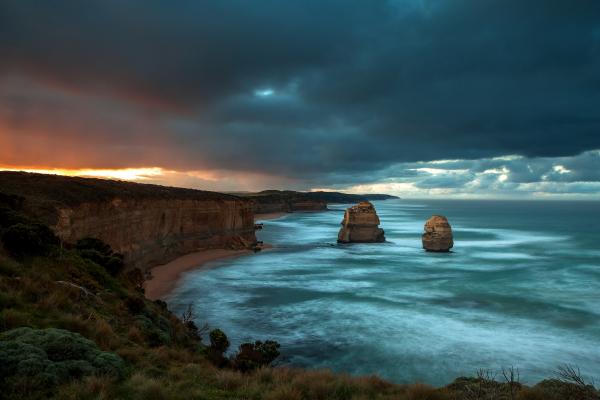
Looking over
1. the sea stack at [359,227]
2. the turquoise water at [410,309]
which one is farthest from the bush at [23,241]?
the sea stack at [359,227]

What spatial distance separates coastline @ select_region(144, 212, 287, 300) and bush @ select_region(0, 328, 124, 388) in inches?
798

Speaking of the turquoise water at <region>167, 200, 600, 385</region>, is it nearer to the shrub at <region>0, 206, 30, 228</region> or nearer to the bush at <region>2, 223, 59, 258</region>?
the bush at <region>2, 223, 59, 258</region>

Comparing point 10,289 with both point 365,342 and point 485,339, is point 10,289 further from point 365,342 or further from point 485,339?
point 485,339

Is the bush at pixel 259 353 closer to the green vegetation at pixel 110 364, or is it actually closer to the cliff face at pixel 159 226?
the green vegetation at pixel 110 364

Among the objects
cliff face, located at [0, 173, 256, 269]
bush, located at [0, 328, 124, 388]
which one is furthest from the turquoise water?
bush, located at [0, 328, 124, 388]

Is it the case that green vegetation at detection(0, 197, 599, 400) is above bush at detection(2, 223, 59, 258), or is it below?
below

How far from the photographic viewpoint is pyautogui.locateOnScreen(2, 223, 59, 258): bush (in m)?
13.9

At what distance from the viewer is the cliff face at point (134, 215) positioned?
86.2 feet

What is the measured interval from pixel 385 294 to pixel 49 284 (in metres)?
24.8

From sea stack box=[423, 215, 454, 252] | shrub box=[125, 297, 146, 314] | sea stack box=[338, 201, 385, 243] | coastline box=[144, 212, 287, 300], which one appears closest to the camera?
shrub box=[125, 297, 146, 314]

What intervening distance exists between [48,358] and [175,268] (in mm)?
32829

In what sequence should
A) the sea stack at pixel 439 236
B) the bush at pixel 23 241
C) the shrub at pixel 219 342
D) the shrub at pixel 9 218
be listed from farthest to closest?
the sea stack at pixel 439 236 → the shrub at pixel 219 342 → the shrub at pixel 9 218 → the bush at pixel 23 241

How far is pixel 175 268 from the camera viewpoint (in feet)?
129

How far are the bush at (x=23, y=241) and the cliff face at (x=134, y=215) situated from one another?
7.43 metres
